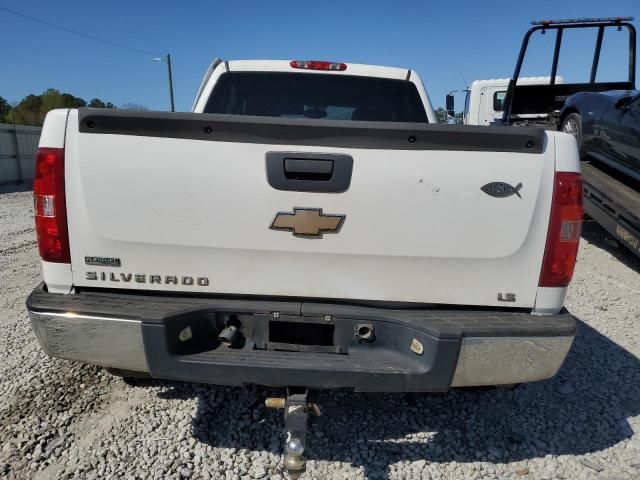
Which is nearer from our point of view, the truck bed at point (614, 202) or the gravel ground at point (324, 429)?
the gravel ground at point (324, 429)

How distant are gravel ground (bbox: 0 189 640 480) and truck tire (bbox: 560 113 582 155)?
403cm

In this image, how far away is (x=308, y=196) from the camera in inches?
78.3

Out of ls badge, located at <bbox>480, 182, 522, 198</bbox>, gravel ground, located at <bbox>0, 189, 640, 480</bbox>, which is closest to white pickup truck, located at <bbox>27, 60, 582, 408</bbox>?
ls badge, located at <bbox>480, 182, 522, 198</bbox>

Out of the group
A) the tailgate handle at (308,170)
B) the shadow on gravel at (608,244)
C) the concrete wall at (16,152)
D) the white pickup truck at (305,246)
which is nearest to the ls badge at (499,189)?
the white pickup truck at (305,246)

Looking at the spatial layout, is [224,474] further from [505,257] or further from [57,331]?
[505,257]

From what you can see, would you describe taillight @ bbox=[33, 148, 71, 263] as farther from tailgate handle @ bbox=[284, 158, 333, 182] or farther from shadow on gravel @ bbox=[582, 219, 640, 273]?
shadow on gravel @ bbox=[582, 219, 640, 273]

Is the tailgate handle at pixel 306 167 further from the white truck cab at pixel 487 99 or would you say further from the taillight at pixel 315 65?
the white truck cab at pixel 487 99

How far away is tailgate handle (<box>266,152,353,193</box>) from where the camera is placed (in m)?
1.98

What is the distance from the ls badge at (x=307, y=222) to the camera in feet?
6.58

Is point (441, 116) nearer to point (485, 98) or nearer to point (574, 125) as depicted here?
point (574, 125)

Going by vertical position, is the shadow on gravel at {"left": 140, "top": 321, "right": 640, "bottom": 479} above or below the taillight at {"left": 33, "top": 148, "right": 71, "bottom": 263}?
below

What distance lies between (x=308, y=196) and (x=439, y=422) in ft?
5.51

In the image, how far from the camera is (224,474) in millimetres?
2273

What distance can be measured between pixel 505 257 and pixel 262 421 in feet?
5.42
